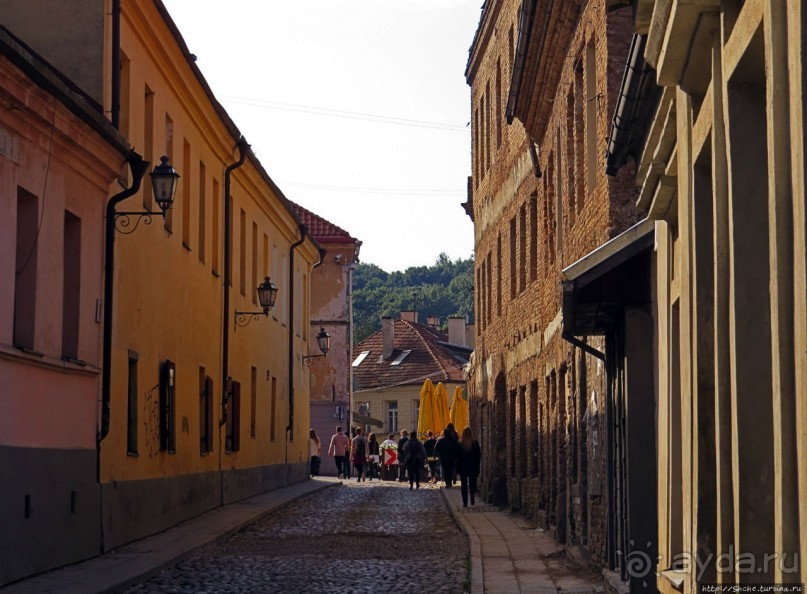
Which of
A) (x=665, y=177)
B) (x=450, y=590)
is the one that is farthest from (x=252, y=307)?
(x=665, y=177)

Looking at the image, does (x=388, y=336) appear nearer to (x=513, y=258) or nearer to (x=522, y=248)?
(x=513, y=258)

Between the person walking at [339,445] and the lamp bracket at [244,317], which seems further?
the person walking at [339,445]

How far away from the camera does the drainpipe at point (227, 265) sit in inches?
1080

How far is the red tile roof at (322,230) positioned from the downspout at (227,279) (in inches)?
987

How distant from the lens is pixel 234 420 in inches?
1145

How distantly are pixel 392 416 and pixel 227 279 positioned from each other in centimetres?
4818

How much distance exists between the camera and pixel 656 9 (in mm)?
6988

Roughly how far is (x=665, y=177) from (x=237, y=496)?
20.6 m

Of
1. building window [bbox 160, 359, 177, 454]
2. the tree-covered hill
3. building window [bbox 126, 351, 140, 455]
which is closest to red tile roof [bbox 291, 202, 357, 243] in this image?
building window [bbox 160, 359, 177, 454]

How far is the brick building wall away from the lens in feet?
47.8

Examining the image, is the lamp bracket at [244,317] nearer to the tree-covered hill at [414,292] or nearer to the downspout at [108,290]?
the downspout at [108,290]

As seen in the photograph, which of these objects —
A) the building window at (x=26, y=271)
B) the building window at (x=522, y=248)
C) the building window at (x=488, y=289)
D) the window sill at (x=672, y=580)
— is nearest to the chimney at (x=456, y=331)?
the building window at (x=488, y=289)

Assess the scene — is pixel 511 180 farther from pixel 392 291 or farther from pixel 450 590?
pixel 392 291

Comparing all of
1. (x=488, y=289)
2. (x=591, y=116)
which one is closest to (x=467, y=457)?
(x=488, y=289)
